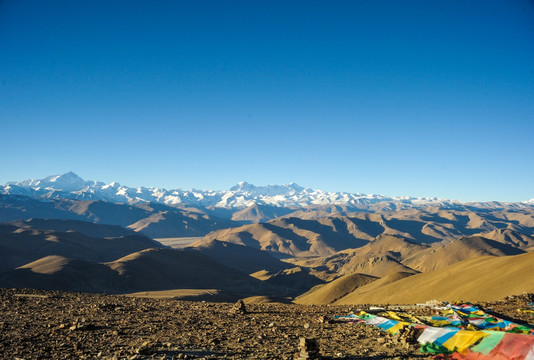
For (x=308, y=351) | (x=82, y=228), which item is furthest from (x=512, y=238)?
(x=82, y=228)

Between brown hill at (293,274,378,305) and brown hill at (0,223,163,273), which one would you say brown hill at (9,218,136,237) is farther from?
brown hill at (293,274,378,305)

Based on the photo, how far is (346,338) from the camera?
1057 centimetres

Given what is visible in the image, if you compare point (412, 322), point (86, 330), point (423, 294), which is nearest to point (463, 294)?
point (423, 294)

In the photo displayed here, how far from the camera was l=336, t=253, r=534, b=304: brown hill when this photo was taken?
2431 centimetres

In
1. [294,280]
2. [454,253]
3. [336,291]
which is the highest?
[336,291]

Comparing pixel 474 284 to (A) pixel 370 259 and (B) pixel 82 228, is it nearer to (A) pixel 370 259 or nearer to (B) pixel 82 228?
(A) pixel 370 259

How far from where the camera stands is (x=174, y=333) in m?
10.9

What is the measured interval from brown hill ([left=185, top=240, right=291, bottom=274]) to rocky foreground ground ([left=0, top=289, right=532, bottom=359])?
3661 inches

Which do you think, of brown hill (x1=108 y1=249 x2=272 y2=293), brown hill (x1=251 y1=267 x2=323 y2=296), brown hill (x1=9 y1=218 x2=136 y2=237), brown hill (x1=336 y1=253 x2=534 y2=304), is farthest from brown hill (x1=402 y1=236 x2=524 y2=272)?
brown hill (x1=9 y1=218 x2=136 y2=237)

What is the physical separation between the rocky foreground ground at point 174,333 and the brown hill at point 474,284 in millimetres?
9802

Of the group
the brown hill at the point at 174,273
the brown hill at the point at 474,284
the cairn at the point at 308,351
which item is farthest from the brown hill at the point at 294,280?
the cairn at the point at 308,351

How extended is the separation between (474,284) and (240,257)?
101714 millimetres

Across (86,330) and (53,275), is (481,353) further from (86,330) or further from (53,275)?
(53,275)

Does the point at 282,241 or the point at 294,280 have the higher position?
the point at 294,280
